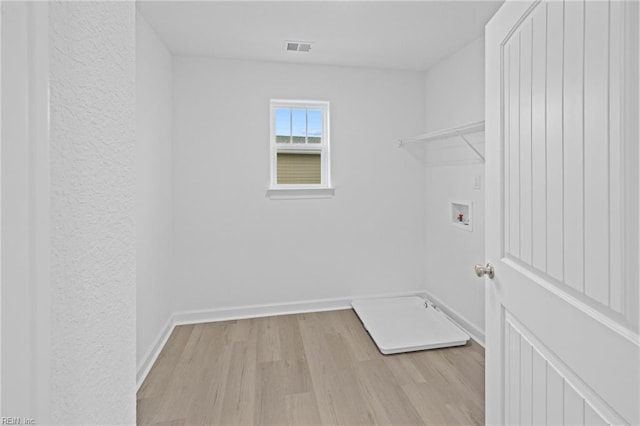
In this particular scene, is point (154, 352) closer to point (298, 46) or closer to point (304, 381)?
point (304, 381)

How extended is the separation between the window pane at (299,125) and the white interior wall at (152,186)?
3.71ft

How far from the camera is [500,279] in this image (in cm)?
122

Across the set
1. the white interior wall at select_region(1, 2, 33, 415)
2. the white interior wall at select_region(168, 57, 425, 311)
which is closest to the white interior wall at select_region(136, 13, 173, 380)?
the white interior wall at select_region(168, 57, 425, 311)

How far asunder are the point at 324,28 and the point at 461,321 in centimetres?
268

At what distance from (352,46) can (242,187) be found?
1578 millimetres

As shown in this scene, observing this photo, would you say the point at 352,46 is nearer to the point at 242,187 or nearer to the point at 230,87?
the point at 230,87

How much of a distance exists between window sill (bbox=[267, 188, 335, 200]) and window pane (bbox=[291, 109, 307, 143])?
1.67 ft

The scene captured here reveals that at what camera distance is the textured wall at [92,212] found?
408 mm

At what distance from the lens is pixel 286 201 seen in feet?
10.6

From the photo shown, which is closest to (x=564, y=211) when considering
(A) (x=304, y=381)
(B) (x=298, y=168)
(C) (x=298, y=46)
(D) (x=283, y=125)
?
(A) (x=304, y=381)

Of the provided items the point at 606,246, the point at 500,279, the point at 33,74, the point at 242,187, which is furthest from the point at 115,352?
the point at 242,187

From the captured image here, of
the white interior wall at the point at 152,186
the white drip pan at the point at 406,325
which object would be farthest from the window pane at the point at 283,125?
the white drip pan at the point at 406,325

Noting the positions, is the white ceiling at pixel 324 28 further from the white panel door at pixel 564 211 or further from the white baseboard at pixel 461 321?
the white baseboard at pixel 461 321

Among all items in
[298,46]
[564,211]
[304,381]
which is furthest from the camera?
[298,46]
